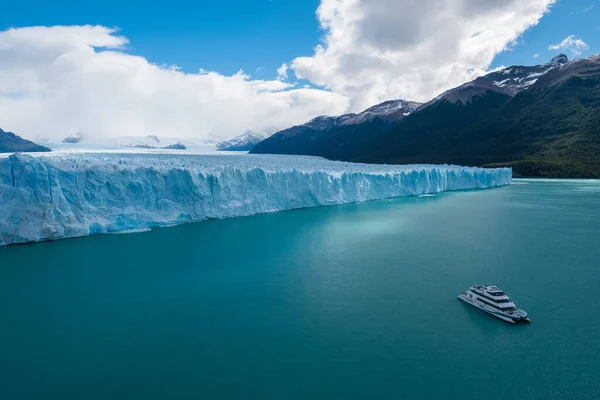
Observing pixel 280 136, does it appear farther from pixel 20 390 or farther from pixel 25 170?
pixel 20 390

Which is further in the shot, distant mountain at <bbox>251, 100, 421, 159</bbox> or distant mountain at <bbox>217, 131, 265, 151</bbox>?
distant mountain at <bbox>217, 131, 265, 151</bbox>

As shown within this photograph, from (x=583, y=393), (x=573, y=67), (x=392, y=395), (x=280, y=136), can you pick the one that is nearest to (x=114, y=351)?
(x=392, y=395)

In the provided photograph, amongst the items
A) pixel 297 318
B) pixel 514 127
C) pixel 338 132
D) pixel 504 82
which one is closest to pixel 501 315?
pixel 297 318

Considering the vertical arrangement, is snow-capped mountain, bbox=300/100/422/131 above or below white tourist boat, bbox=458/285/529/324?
above

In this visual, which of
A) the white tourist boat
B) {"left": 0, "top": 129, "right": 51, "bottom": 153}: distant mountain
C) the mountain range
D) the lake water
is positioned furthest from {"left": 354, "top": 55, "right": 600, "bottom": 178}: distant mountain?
{"left": 0, "top": 129, "right": 51, "bottom": 153}: distant mountain

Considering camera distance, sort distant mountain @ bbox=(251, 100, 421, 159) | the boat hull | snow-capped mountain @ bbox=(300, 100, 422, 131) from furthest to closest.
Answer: snow-capped mountain @ bbox=(300, 100, 422, 131), distant mountain @ bbox=(251, 100, 421, 159), the boat hull

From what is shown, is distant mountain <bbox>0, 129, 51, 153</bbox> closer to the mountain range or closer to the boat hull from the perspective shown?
the boat hull

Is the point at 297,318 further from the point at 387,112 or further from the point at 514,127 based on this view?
the point at 387,112
